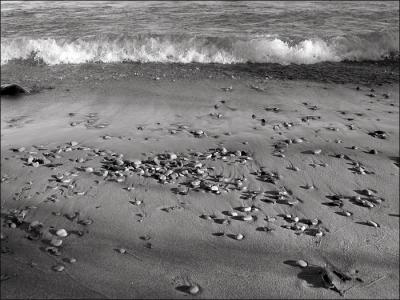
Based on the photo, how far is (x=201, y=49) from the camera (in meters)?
12.2

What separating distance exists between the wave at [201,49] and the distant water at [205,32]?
0.10ft

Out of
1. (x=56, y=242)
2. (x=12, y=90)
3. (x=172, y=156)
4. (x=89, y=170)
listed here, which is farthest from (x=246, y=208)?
(x=12, y=90)

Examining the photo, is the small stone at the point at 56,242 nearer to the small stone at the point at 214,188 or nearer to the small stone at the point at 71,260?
the small stone at the point at 71,260

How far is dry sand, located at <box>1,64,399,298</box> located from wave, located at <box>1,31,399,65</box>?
3.88 m

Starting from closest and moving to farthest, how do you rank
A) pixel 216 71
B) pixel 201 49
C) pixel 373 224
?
1. pixel 373 224
2. pixel 216 71
3. pixel 201 49

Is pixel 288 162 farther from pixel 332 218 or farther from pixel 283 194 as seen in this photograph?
pixel 332 218

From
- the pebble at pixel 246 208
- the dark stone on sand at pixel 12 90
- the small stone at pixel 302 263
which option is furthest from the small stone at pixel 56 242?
the dark stone on sand at pixel 12 90

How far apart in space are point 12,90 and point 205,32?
7.18 meters

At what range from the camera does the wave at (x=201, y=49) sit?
38.9 ft

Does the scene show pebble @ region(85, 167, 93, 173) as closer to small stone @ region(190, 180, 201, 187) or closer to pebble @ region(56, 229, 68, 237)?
pebble @ region(56, 229, 68, 237)

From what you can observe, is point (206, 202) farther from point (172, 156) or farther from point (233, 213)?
point (172, 156)

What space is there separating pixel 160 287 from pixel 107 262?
630 mm

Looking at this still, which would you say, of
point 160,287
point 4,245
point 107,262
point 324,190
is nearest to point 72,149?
point 4,245

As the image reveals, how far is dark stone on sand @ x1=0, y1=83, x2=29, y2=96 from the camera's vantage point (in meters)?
8.82
